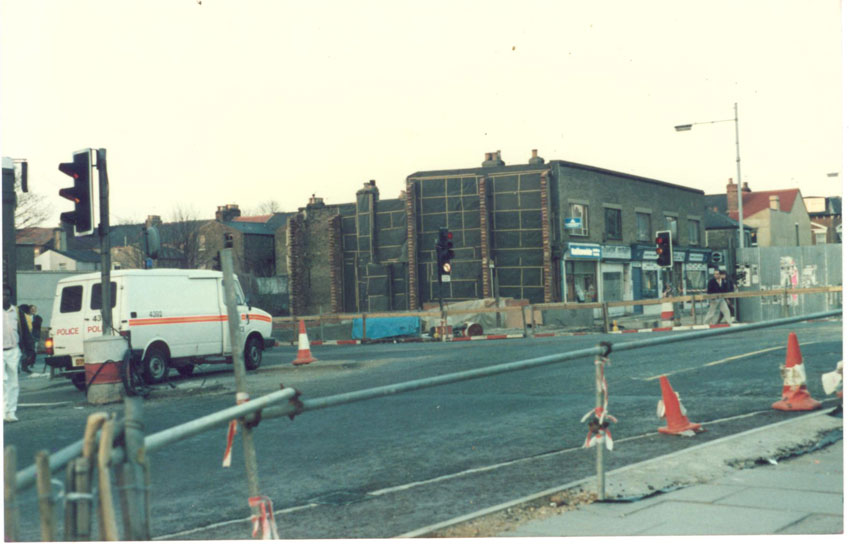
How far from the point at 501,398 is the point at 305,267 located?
42099 mm

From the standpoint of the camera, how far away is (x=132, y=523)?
340 centimetres

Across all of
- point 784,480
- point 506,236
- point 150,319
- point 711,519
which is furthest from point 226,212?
point 711,519

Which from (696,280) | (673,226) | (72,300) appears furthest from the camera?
(696,280)

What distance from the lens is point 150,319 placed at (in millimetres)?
16578

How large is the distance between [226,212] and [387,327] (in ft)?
115

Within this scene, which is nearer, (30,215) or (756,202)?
(30,215)

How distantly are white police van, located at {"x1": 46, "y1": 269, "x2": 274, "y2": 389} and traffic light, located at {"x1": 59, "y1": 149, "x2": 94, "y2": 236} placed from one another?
3694 millimetres

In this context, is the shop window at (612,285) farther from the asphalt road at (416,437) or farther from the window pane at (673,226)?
the asphalt road at (416,437)

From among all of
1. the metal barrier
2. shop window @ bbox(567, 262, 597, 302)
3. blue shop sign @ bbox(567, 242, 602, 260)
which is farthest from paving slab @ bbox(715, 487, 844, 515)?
shop window @ bbox(567, 262, 597, 302)

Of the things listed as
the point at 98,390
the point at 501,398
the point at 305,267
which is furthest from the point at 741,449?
the point at 305,267

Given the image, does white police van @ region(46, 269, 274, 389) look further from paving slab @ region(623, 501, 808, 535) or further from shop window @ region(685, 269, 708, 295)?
shop window @ region(685, 269, 708, 295)

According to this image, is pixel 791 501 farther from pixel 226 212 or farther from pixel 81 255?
pixel 81 255

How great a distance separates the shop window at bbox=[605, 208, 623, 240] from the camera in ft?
151

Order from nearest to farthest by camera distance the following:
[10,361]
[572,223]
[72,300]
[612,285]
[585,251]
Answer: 1. [10,361]
2. [72,300]
3. [572,223]
4. [585,251]
5. [612,285]
